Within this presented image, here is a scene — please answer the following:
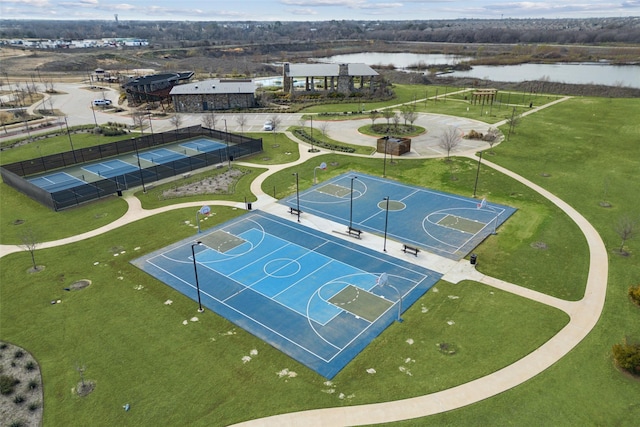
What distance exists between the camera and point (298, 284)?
1181 inches

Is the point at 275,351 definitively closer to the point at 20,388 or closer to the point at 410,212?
the point at 20,388

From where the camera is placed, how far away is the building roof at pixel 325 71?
314 feet

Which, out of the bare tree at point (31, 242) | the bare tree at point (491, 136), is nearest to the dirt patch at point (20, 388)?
the bare tree at point (31, 242)

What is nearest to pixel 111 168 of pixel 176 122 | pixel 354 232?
pixel 176 122

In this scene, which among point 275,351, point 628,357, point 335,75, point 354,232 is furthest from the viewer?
point 335,75

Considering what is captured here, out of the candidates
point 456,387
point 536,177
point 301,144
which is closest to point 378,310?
point 456,387

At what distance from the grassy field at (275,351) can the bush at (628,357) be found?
0.63 m

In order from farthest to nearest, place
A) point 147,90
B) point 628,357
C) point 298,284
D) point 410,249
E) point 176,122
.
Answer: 1. point 147,90
2. point 176,122
3. point 410,249
4. point 298,284
5. point 628,357

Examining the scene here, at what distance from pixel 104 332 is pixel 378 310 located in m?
17.8

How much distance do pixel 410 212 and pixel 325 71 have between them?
6656 centimetres

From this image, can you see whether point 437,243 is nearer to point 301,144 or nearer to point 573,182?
point 573,182

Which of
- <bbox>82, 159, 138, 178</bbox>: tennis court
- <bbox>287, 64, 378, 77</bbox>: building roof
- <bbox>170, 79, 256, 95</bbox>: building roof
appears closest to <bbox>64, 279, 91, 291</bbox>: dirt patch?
<bbox>82, 159, 138, 178</bbox>: tennis court

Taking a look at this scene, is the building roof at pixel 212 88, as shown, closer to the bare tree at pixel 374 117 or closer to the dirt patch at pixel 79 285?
the bare tree at pixel 374 117

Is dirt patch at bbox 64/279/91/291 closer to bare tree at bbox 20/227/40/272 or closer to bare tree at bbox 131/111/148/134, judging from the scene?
bare tree at bbox 20/227/40/272
